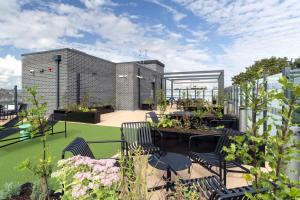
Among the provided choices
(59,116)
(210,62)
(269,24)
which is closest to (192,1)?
(269,24)

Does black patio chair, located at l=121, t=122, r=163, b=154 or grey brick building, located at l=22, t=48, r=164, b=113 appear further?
grey brick building, located at l=22, t=48, r=164, b=113

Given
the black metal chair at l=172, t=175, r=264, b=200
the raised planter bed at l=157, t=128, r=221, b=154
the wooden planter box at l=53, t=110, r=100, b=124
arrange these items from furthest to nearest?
1. the wooden planter box at l=53, t=110, r=100, b=124
2. the raised planter bed at l=157, t=128, r=221, b=154
3. the black metal chair at l=172, t=175, r=264, b=200

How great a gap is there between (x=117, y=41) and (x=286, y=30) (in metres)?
13.0

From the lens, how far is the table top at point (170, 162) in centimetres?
275

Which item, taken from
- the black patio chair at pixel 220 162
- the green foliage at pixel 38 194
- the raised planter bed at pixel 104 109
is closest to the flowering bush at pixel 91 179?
the green foliage at pixel 38 194

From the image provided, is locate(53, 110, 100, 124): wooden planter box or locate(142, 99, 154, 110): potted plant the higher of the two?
locate(142, 99, 154, 110): potted plant

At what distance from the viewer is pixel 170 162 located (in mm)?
2990

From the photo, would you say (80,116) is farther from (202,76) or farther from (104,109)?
(202,76)

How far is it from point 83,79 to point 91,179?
11.8 metres

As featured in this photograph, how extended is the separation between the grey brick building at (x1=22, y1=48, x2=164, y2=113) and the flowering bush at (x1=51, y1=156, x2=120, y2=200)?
885cm

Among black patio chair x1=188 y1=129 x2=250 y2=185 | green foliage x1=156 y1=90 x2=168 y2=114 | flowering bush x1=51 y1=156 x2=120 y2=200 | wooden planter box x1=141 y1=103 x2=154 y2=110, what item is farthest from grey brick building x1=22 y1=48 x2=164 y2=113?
flowering bush x1=51 y1=156 x2=120 y2=200

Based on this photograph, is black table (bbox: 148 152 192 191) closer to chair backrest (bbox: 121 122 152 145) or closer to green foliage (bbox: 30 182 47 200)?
chair backrest (bbox: 121 122 152 145)

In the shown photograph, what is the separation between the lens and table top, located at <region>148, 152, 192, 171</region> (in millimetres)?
2754

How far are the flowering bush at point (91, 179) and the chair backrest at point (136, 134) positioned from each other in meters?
2.17
